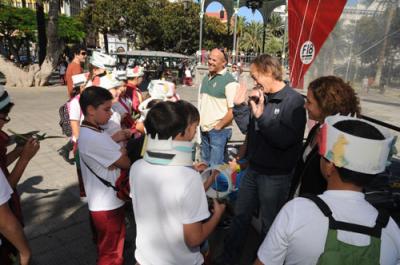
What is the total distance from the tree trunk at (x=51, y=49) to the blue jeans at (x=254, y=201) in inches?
608

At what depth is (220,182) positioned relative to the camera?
2.37m

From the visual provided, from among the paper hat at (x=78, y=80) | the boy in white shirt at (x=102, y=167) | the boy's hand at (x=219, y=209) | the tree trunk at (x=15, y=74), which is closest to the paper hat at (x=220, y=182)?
the boy's hand at (x=219, y=209)

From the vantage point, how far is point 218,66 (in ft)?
13.6

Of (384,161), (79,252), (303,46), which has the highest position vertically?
(303,46)

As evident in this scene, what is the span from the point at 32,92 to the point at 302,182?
14613mm

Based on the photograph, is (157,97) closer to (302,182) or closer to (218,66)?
(218,66)

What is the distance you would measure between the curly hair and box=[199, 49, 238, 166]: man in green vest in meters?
2.04

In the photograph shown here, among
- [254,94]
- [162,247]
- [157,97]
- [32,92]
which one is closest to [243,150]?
[254,94]

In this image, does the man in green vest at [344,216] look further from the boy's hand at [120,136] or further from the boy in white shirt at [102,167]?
the boy's hand at [120,136]

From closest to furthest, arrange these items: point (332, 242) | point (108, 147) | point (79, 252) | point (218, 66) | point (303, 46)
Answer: point (332, 242)
point (108, 147)
point (303, 46)
point (79, 252)
point (218, 66)

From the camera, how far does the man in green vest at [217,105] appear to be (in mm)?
4109

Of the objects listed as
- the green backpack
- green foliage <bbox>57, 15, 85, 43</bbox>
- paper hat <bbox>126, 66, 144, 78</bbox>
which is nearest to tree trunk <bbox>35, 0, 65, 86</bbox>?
green foliage <bbox>57, 15, 85, 43</bbox>

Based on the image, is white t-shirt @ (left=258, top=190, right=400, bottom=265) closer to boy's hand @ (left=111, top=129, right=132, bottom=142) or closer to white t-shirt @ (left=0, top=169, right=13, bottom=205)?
white t-shirt @ (left=0, top=169, right=13, bottom=205)

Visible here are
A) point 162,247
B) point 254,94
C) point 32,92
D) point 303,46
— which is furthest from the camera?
point 32,92
